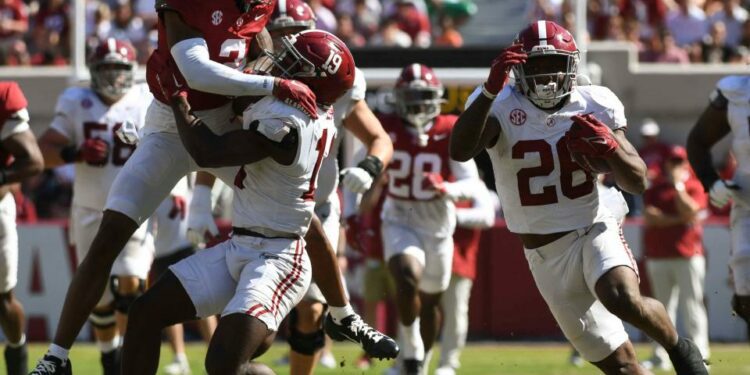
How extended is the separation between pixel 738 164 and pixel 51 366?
3.90 m

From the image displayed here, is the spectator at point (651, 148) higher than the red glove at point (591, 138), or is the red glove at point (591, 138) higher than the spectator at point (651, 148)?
the red glove at point (591, 138)

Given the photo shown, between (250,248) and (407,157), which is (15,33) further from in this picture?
(250,248)

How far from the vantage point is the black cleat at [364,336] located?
22.3ft

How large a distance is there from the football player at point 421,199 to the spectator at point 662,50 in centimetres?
656

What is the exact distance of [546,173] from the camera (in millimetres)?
6812

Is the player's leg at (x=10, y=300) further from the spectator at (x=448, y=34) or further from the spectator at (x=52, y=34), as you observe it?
the spectator at (x=52, y=34)

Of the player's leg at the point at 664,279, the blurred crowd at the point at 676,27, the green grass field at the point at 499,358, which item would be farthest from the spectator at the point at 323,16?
the player's leg at the point at 664,279

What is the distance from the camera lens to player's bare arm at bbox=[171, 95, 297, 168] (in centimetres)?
623

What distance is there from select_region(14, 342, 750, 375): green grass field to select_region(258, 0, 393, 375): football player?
6.33ft

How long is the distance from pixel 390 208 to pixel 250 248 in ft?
12.5

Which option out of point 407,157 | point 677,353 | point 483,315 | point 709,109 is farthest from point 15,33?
point 677,353

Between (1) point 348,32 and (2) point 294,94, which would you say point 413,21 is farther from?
(2) point 294,94

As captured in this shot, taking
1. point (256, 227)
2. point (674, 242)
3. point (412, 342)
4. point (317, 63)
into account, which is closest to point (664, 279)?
point (674, 242)

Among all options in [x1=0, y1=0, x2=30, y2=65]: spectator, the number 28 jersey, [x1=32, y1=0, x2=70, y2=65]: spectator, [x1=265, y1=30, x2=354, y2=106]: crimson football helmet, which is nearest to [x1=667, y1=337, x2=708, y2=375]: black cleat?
the number 28 jersey
